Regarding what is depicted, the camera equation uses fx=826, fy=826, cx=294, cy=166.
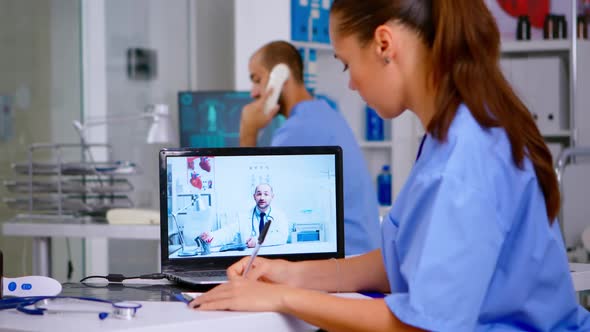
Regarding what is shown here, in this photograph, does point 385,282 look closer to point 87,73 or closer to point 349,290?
point 349,290

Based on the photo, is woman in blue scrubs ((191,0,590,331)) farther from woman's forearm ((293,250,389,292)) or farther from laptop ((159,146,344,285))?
laptop ((159,146,344,285))

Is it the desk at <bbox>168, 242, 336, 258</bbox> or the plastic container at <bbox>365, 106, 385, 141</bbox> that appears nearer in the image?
the desk at <bbox>168, 242, 336, 258</bbox>

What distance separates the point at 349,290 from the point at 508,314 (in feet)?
1.31

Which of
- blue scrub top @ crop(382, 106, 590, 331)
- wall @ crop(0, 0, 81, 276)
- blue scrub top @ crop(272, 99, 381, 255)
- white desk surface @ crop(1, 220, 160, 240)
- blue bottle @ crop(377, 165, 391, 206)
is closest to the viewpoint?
blue scrub top @ crop(382, 106, 590, 331)

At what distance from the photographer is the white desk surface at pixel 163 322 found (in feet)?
3.78

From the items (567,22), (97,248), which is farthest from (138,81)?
(567,22)

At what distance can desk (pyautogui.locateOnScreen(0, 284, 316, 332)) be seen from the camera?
45.4 inches

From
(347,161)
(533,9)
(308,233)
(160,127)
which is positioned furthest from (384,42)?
(533,9)

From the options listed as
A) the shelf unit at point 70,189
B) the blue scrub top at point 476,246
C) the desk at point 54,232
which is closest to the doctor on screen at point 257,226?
the blue scrub top at point 476,246

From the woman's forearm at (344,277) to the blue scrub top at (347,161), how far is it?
714 millimetres

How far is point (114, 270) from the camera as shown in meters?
4.33

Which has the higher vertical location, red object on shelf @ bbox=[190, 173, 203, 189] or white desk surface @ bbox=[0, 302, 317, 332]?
red object on shelf @ bbox=[190, 173, 203, 189]

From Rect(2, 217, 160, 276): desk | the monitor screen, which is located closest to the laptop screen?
Rect(2, 217, 160, 276): desk

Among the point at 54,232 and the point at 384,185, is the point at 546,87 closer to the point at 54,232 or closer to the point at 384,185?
the point at 384,185
